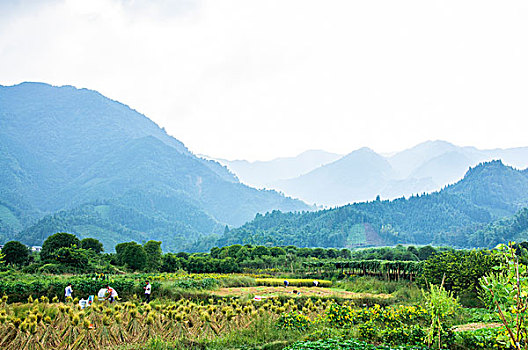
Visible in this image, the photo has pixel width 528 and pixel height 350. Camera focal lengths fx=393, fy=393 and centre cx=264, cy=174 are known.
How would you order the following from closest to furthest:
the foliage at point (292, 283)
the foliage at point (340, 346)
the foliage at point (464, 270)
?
the foliage at point (340, 346) < the foliage at point (464, 270) < the foliage at point (292, 283)

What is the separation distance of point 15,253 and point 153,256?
895cm

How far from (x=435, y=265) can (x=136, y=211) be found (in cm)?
14932

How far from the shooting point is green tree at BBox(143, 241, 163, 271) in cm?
2877

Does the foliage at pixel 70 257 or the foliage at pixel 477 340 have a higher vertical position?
the foliage at pixel 70 257

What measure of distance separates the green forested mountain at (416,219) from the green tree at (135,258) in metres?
59.5

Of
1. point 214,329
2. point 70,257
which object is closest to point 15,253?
point 70,257

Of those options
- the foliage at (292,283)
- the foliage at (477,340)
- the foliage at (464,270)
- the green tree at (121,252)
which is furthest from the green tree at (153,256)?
the foliage at (477,340)

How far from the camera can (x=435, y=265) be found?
17656 millimetres

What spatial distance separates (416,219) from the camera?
117500mm

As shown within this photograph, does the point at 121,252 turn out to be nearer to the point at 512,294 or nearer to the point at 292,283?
the point at 292,283

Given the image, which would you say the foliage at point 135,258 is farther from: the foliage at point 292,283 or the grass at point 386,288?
the grass at point 386,288

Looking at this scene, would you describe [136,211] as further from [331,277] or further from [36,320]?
[36,320]

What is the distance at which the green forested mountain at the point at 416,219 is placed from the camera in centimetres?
10225

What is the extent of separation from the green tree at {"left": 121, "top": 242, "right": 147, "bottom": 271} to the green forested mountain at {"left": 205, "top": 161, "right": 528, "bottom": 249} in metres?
59.5
